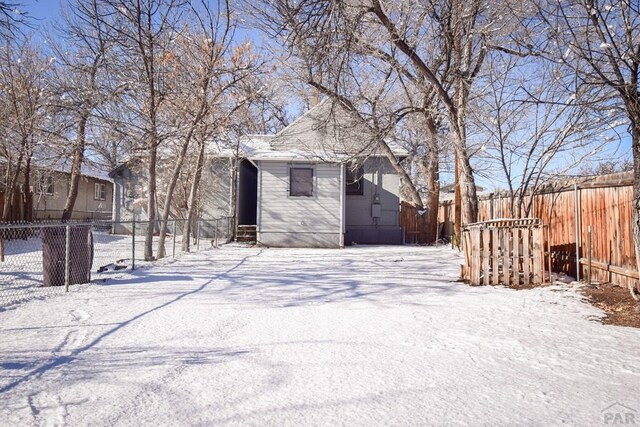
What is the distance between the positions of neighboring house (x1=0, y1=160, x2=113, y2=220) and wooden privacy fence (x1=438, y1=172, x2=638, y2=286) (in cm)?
2383

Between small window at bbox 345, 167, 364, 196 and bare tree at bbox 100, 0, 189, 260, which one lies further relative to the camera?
small window at bbox 345, 167, 364, 196

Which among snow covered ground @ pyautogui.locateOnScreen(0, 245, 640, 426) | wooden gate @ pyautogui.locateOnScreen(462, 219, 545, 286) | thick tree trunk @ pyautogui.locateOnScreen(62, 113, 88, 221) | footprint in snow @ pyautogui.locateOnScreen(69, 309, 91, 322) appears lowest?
snow covered ground @ pyautogui.locateOnScreen(0, 245, 640, 426)

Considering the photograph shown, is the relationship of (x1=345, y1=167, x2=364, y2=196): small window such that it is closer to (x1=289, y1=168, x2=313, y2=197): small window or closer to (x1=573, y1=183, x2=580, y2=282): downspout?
(x1=289, y1=168, x2=313, y2=197): small window

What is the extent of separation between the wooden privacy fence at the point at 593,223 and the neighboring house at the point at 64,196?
23833 mm

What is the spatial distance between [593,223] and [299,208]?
36.6ft

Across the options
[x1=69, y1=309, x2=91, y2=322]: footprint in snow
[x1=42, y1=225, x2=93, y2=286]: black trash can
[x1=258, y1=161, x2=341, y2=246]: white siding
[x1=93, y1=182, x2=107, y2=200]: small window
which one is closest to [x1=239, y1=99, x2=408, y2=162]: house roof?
[x1=258, y1=161, x2=341, y2=246]: white siding

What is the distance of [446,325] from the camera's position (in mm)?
5020

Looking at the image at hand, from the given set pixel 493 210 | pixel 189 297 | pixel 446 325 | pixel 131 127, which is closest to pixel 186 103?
pixel 131 127

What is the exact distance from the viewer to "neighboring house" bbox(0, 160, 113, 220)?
86.2ft

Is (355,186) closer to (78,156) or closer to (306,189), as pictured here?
(306,189)

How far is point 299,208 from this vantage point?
17.1 metres

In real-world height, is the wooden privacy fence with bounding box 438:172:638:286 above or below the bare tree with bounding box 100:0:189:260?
below

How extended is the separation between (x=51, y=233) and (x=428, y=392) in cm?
675

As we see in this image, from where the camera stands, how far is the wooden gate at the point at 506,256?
7691 mm
